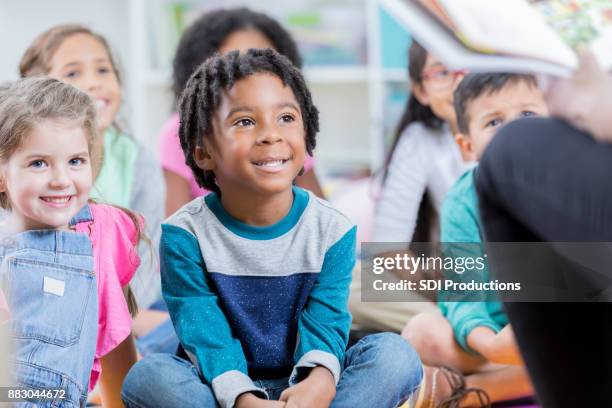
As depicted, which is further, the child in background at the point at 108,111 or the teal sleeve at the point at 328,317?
the child in background at the point at 108,111

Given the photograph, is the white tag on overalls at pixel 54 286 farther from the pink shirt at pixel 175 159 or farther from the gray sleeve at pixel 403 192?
the gray sleeve at pixel 403 192

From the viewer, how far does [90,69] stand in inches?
60.3

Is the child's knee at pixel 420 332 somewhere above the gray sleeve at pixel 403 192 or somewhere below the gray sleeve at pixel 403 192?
below

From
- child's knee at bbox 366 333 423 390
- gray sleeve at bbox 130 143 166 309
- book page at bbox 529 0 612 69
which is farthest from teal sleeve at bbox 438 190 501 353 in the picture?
gray sleeve at bbox 130 143 166 309

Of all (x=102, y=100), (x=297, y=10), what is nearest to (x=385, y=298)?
(x=102, y=100)

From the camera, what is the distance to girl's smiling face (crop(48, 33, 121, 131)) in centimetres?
151

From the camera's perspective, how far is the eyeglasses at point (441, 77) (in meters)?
1.59

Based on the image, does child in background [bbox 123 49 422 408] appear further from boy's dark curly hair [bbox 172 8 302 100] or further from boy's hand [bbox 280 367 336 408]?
boy's dark curly hair [bbox 172 8 302 100]

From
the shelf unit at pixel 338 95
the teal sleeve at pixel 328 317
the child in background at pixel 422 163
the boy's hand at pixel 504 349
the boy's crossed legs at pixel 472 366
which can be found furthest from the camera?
the shelf unit at pixel 338 95

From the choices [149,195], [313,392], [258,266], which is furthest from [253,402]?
[149,195]

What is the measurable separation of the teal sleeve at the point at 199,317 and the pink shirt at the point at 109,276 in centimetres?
5

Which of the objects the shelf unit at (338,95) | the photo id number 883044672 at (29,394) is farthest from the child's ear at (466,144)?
the shelf unit at (338,95)

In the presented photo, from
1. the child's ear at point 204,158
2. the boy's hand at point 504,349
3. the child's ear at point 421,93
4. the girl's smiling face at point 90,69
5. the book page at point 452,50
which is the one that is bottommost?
the boy's hand at point 504,349

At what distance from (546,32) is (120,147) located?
884 millimetres
